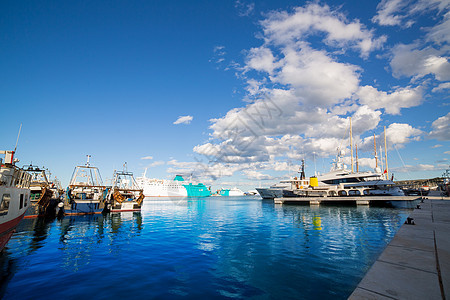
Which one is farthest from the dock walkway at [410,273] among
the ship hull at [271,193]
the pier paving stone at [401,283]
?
the ship hull at [271,193]

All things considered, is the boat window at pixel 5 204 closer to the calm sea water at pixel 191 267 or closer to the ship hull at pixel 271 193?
the calm sea water at pixel 191 267

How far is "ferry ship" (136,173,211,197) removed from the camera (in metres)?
168

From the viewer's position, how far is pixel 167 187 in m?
174

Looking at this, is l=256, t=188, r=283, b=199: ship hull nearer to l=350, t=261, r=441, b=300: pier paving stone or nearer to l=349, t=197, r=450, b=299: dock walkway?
l=349, t=197, r=450, b=299: dock walkway

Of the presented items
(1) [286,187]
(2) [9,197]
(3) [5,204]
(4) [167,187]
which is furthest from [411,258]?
(4) [167,187]

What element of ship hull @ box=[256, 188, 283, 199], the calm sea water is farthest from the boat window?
ship hull @ box=[256, 188, 283, 199]

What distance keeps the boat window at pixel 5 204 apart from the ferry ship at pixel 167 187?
529 feet

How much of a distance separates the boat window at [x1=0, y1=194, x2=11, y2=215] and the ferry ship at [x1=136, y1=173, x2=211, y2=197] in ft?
529

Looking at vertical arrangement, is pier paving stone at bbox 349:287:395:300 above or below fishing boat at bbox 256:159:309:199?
below

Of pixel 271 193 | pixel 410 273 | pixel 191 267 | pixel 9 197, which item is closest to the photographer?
pixel 410 273

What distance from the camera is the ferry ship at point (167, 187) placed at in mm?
168375

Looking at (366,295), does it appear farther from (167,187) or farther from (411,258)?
(167,187)

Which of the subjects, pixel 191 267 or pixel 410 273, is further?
pixel 191 267

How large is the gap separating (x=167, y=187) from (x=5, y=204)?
6646 inches
